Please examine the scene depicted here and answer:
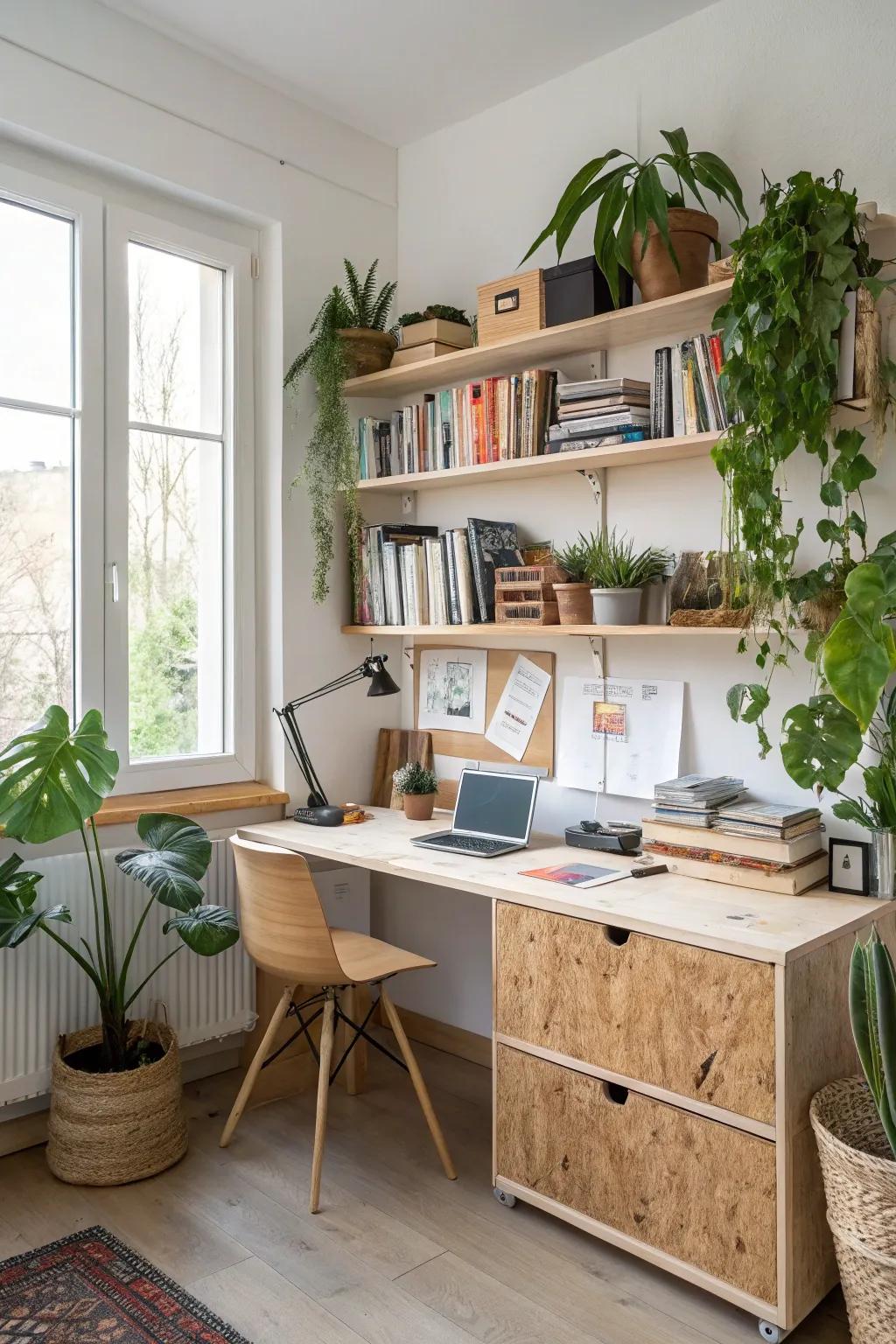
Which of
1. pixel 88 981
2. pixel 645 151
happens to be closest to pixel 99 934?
pixel 88 981

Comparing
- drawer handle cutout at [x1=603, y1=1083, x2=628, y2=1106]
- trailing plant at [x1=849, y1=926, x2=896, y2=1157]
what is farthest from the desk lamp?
trailing plant at [x1=849, y1=926, x2=896, y2=1157]

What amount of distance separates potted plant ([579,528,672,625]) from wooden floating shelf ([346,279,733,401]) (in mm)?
551

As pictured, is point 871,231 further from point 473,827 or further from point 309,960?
point 309,960

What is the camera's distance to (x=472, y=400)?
287 centimetres

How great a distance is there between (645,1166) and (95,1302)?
110cm

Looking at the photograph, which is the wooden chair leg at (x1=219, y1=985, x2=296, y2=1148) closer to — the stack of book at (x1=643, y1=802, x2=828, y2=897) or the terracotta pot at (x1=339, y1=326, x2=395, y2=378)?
the stack of book at (x1=643, y1=802, x2=828, y2=897)

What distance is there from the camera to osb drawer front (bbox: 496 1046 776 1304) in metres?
1.85

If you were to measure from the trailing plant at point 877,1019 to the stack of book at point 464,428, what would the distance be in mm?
1535

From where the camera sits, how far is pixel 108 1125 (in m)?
2.39

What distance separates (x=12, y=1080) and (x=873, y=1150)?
6.37 ft

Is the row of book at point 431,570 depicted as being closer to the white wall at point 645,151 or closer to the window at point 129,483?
the white wall at point 645,151

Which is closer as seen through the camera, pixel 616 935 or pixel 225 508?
pixel 616 935

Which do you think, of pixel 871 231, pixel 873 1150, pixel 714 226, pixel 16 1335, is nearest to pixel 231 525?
pixel 714 226

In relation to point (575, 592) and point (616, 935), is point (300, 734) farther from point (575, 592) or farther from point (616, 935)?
point (616, 935)
